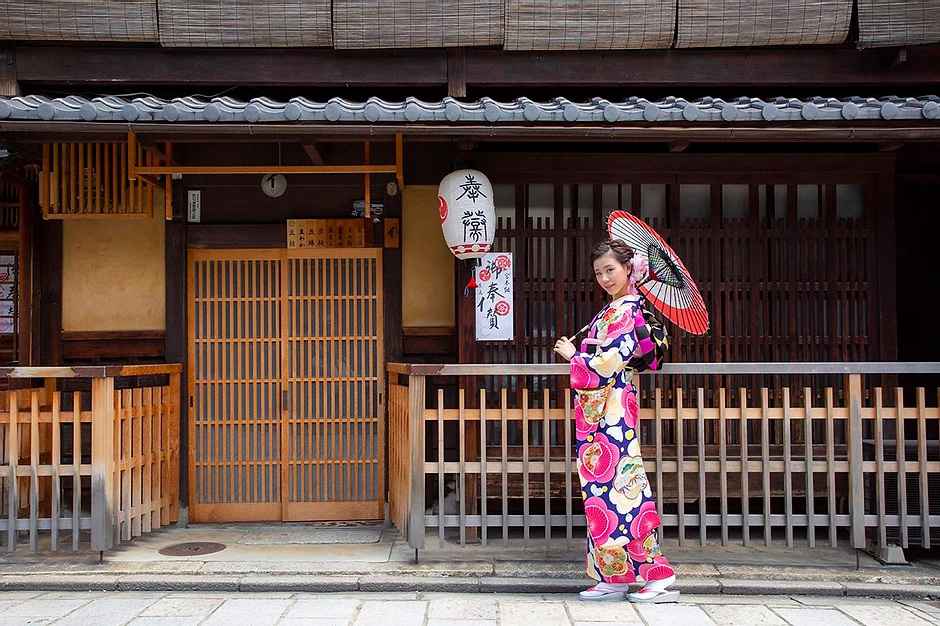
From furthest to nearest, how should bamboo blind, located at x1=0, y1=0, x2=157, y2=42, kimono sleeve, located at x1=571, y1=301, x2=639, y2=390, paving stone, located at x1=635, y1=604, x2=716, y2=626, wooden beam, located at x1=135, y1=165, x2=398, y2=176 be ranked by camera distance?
bamboo blind, located at x1=0, y1=0, x2=157, y2=42 < wooden beam, located at x1=135, y1=165, x2=398, y2=176 < kimono sleeve, located at x1=571, y1=301, x2=639, y2=390 < paving stone, located at x1=635, y1=604, x2=716, y2=626

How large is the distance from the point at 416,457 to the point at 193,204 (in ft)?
12.4

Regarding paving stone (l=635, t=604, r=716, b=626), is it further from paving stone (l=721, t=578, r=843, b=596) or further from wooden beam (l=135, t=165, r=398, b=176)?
wooden beam (l=135, t=165, r=398, b=176)

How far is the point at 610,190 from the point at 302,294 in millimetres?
3365

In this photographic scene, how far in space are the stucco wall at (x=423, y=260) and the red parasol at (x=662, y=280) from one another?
2.79m

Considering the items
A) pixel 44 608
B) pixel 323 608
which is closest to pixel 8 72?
pixel 44 608

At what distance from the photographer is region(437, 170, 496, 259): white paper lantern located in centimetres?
722

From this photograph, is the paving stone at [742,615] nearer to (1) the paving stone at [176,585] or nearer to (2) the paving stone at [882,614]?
(2) the paving stone at [882,614]

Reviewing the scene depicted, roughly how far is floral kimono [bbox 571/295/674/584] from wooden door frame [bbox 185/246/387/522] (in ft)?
10.1

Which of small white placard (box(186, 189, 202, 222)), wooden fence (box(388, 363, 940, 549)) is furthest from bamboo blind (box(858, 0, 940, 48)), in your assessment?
small white placard (box(186, 189, 202, 222))

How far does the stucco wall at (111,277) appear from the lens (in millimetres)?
8500

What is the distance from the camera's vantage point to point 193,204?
331 inches

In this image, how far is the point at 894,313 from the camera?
25.8 feet

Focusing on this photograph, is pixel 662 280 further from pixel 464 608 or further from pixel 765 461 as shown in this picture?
pixel 464 608

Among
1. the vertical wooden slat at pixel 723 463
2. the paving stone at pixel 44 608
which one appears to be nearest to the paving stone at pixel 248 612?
the paving stone at pixel 44 608
